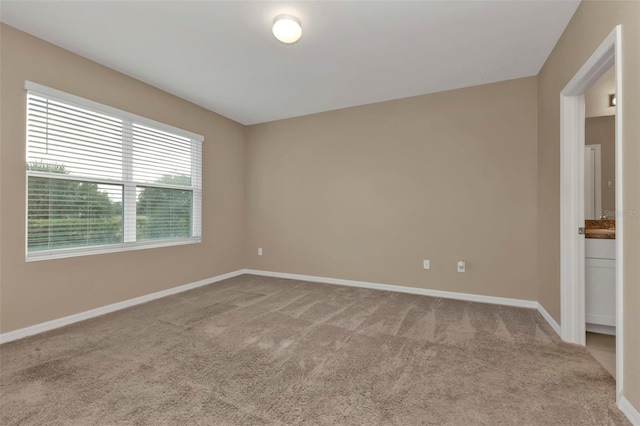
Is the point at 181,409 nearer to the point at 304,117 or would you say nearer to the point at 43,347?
the point at 43,347

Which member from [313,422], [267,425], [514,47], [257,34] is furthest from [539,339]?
[257,34]

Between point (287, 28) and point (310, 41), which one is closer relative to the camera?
point (287, 28)

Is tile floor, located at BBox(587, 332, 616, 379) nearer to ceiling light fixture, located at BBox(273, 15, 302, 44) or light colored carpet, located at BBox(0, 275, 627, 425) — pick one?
light colored carpet, located at BBox(0, 275, 627, 425)

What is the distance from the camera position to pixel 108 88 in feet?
10.2

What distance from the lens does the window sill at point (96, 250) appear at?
2.59 metres

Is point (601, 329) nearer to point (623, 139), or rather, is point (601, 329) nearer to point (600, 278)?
point (600, 278)

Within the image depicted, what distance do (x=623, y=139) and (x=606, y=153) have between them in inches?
74.8

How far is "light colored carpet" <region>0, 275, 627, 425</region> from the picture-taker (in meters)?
1.52

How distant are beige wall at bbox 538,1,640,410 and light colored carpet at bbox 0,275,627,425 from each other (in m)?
0.38

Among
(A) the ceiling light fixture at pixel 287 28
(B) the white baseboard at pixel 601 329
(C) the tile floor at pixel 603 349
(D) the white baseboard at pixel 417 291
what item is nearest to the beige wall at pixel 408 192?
(D) the white baseboard at pixel 417 291

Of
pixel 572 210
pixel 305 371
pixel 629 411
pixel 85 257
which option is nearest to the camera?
pixel 629 411

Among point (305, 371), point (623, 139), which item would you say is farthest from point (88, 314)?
point (623, 139)

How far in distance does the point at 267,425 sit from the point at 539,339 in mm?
2372

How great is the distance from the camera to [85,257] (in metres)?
2.91
